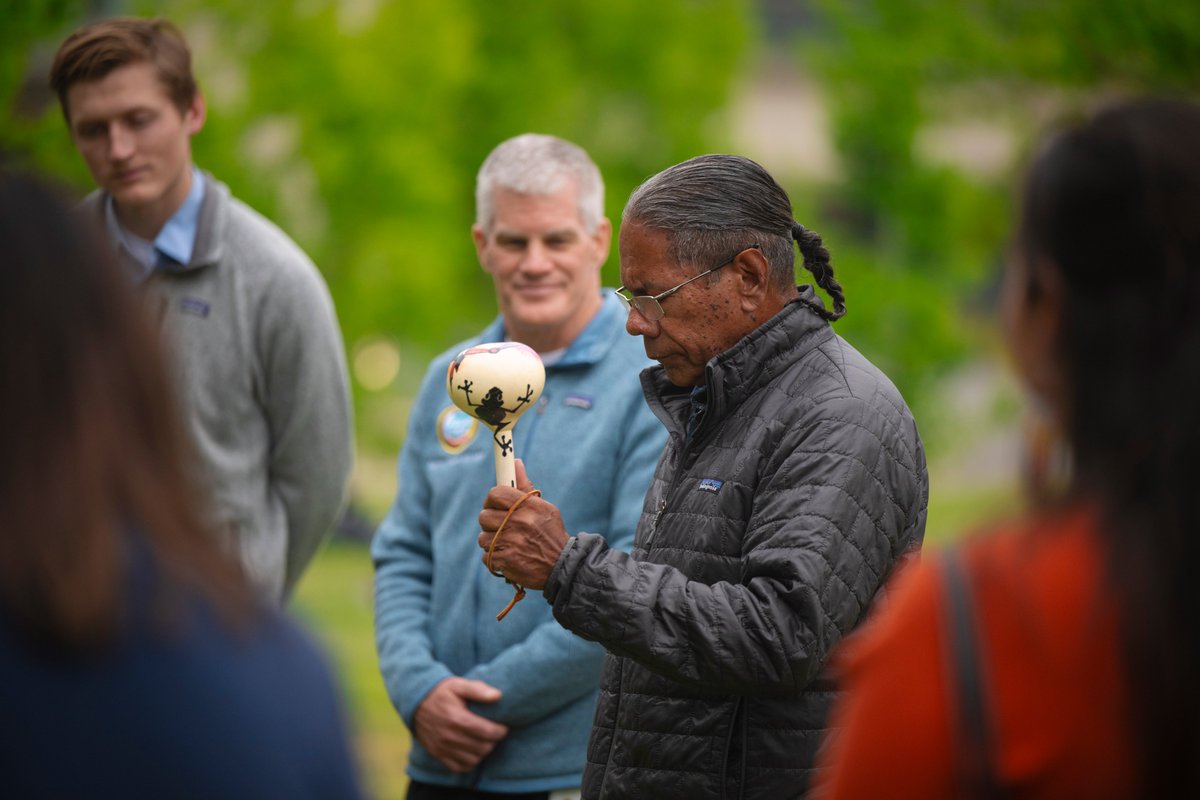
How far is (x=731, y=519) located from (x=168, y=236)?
221 centimetres

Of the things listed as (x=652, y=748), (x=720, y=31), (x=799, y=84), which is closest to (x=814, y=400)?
(x=652, y=748)

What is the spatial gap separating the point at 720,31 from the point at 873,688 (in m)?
16.3

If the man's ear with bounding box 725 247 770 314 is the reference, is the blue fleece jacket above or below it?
below

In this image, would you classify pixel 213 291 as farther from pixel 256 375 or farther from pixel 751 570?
pixel 751 570

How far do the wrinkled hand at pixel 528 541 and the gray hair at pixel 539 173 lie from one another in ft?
4.26

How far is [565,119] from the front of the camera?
1675 cm

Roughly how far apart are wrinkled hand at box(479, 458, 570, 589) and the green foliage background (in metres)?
3.70

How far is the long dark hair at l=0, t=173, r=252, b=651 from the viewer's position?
1465 millimetres

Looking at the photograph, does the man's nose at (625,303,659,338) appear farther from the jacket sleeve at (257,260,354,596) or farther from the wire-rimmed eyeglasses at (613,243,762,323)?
the jacket sleeve at (257,260,354,596)

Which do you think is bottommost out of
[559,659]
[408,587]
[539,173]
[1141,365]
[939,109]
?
[559,659]

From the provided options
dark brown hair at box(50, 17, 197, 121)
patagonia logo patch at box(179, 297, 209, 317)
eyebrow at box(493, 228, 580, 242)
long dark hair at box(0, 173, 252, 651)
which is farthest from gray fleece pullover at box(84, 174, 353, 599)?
long dark hair at box(0, 173, 252, 651)

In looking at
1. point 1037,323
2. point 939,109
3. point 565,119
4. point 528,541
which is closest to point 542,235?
point 528,541

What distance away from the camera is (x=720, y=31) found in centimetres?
1723

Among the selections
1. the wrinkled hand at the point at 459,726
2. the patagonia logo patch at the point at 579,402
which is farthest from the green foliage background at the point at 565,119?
the wrinkled hand at the point at 459,726
